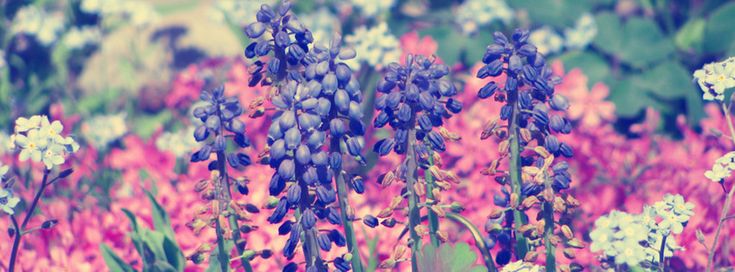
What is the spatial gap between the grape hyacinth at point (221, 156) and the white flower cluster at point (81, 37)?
2.91 metres

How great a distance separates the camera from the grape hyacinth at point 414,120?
2.02 m

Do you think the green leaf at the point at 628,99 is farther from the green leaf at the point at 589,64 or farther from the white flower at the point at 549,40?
the white flower at the point at 549,40

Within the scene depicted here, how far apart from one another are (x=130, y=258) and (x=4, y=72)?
8.18 feet

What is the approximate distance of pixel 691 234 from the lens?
2.88 m

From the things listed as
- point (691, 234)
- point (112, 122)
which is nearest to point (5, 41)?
point (112, 122)

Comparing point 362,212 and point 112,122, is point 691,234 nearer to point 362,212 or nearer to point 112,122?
point 362,212

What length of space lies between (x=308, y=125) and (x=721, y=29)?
292 centimetres

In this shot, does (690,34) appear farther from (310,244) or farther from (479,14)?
(310,244)

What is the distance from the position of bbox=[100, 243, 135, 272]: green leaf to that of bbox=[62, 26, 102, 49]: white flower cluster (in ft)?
8.30

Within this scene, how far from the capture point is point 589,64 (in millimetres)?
4453

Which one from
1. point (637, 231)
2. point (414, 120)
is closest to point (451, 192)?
point (414, 120)

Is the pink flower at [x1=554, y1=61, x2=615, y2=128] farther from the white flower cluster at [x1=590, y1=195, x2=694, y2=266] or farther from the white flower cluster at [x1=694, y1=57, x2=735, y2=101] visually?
the white flower cluster at [x1=590, y1=195, x2=694, y2=266]

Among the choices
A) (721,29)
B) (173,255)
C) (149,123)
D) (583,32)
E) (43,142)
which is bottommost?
(173,255)

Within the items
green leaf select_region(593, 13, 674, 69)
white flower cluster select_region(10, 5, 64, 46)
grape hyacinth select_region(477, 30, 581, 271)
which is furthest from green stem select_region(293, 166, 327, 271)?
white flower cluster select_region(10, 5, 64, 46)
